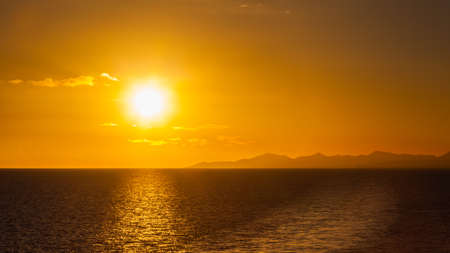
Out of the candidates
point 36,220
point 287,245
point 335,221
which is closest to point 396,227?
point 335,221

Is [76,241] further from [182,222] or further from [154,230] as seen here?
[182,222]

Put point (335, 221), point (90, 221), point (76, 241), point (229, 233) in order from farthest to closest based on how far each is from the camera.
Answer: point (90, 221) < point (335, 221) < point (229, 233) < point (76, 241)

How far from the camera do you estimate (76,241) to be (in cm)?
5259

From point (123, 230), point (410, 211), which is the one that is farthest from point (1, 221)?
point (410, 211)

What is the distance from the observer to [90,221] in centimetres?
7106

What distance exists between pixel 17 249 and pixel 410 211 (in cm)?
7090

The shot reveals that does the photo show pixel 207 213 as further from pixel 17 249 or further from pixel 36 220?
pixel 17 249

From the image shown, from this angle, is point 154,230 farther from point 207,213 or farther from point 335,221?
point 335,221

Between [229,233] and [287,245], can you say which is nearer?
[287,245]

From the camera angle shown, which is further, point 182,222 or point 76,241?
point 182,222

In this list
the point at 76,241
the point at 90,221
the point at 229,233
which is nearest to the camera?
the point at 76,241

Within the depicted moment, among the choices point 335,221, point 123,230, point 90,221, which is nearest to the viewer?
point 123,230

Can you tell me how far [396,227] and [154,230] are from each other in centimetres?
3557

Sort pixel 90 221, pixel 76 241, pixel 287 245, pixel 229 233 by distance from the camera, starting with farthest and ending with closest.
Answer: pixel 90 221, pixel 229 233, pixel 76 241, pixel 287 245
